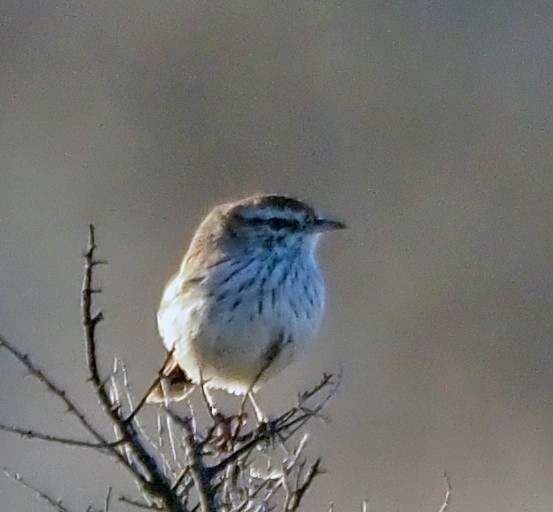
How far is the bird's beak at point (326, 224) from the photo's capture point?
5.93m

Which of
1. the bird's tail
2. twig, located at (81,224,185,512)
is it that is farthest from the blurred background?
twig, located at (81,224,185,512)

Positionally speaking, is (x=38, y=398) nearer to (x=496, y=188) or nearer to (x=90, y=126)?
(x=90, y=126)

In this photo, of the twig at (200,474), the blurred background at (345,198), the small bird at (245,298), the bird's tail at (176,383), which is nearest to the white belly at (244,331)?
the small bird at (245,298)

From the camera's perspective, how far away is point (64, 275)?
12539mm

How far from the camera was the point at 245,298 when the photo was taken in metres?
5.79

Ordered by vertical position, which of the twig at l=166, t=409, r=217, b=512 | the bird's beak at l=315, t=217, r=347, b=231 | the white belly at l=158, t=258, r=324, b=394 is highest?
the bird's beak at l=315, t=217, r=347, b=231

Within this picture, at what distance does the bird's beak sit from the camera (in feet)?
19.5

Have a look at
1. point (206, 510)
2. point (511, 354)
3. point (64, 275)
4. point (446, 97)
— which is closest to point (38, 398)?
point (64, 275)

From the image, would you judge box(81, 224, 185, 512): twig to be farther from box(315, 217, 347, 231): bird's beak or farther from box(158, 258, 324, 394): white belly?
box(315, 217, 347, 231): bird's beak

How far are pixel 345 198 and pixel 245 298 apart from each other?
7101 mm

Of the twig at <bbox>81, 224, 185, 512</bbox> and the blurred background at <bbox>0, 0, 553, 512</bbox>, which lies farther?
the blurred background at <bbox>0, 0, 553, 512</bbox>

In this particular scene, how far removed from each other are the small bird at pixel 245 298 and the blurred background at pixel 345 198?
4.74 metres

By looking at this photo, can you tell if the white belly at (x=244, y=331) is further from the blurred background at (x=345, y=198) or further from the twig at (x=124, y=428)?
the blurred background at (x=345, y=198)

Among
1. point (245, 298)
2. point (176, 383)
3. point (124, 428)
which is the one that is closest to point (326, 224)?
point (245, 298)
